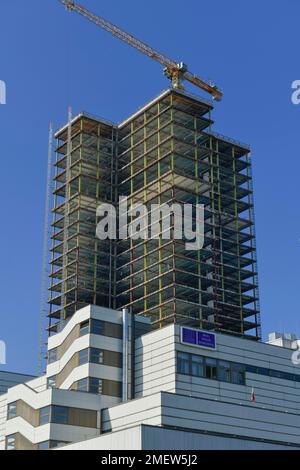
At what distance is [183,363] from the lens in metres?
103

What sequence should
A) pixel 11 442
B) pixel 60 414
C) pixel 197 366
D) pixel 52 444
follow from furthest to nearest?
pixel 11 442 < pixel 197 366 < pixel 60 414 < pixel 52 444

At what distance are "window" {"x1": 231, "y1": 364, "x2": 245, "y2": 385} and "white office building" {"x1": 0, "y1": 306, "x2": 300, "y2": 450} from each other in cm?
14

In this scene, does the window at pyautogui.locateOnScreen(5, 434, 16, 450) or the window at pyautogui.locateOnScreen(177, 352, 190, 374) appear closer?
the window at pyautogui.locateOnScreen(177, 352, 190, 374)

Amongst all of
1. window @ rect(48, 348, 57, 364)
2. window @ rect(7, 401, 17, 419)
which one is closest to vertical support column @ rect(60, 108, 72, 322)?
window @ rect(48, 348, 57, 364)

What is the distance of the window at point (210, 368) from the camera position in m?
105

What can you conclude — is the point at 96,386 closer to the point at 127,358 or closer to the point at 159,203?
the point at 127,358

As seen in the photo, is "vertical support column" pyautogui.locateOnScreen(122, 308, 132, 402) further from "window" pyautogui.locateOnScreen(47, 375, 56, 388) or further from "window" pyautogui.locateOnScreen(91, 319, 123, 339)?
"window" pyautogui.locateOnScreen(47, 375, 56, 388)

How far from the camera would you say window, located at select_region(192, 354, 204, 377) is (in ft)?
342

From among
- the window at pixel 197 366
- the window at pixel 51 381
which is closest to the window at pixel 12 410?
the window at pixel 51 381

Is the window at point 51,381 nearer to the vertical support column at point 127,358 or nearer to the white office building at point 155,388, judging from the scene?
the white office building at point 155,388

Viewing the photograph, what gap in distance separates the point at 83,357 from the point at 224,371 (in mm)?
20037

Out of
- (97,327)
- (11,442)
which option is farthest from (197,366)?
(11,442)

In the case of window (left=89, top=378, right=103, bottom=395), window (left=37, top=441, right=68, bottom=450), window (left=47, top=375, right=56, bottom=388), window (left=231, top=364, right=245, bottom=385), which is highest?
window (left=47, top=375, right=56, bottom=388)

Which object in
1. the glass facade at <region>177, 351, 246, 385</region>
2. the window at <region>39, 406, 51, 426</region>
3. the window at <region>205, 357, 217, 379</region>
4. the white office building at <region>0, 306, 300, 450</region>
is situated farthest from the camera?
the window at <region>205, 357, 217, 379</region>
